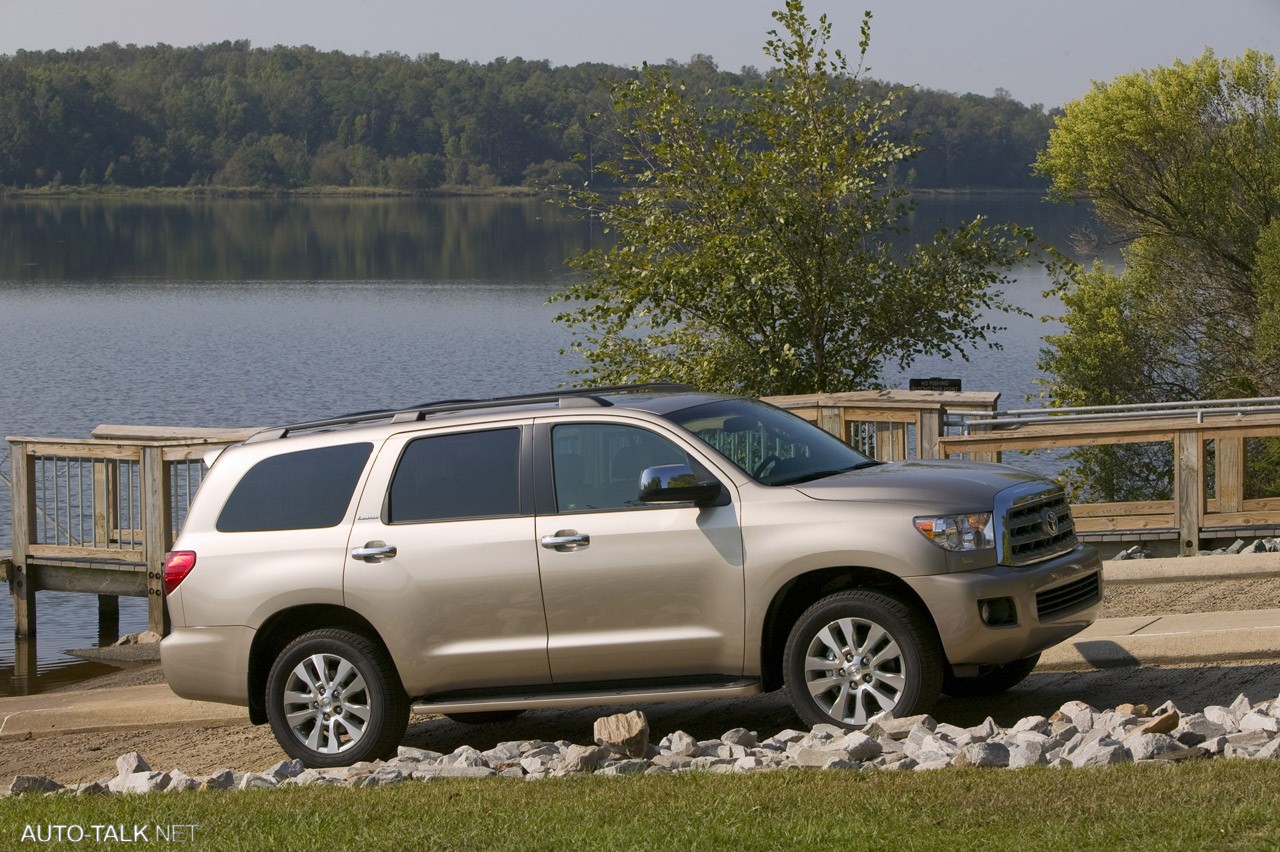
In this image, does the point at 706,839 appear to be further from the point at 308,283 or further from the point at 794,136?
the point at 308,283

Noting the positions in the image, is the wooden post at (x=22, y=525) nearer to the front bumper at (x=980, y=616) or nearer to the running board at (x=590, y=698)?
the running board at (x=590, y=698)

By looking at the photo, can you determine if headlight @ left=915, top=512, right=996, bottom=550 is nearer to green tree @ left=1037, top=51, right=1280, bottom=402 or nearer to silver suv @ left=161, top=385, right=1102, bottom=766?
silver suv @ left=161, top=385, right=1102, bottom=766

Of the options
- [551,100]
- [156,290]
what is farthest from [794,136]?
Result: [551,100]

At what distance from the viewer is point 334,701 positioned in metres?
8.66

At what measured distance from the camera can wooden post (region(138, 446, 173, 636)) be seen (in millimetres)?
15820

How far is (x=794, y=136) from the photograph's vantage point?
2061 cm

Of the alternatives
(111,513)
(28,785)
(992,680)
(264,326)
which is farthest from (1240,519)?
(264,326)

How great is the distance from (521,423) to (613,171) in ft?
40.6

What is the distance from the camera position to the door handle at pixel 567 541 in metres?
8.27

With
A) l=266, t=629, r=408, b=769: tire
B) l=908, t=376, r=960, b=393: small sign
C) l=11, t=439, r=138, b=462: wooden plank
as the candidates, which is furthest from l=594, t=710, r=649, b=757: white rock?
l=11, t=439, r=138, b=462: wooden plank

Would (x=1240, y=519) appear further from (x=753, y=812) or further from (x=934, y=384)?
(x=753, y=812)

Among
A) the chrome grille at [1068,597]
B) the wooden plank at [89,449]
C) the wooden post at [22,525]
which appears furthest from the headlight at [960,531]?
the wooden post at [22,525]

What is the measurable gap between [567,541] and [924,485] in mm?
1745

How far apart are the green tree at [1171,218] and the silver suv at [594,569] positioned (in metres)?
30.3
